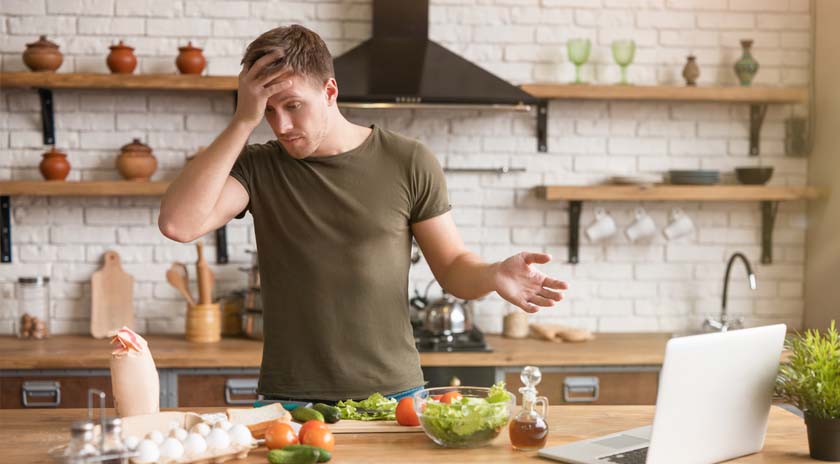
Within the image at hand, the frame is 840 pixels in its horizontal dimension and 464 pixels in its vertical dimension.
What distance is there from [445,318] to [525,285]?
1.72 m

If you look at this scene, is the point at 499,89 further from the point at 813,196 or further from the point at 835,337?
the point at 835,337

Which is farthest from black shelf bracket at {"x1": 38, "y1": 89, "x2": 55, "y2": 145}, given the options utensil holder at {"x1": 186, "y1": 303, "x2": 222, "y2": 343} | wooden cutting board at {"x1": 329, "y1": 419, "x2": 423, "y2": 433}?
wooden cutting board at {"x1": 329, "y1": 419, "x2": 423, "y2": 433}

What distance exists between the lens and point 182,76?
3.96 metres

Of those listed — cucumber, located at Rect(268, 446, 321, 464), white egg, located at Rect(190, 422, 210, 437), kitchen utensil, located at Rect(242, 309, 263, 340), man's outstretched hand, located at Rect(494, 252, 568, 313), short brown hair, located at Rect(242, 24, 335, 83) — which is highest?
short brown hair, located at Rect(242, 24, 335, 83)

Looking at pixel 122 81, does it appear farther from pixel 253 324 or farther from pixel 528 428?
pixel 528 428

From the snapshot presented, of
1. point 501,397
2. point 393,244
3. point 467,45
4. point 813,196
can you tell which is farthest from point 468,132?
point 501,397

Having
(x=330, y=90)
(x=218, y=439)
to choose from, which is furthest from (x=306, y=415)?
(x=330, y=90)

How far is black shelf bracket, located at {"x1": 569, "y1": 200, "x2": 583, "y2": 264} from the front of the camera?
4.35 m

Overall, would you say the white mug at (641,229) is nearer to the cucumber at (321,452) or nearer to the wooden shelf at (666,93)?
the wooden shelf at (666,93)

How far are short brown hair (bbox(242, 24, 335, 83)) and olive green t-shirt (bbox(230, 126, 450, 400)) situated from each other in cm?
29

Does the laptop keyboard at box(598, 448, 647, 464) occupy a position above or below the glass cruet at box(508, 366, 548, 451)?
below

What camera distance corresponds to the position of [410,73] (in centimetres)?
388

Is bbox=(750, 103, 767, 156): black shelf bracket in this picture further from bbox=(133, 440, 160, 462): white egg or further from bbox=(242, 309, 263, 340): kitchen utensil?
bbox=(133, 440, 160, 462): white egg

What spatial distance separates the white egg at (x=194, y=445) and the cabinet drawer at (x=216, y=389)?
1906mm
